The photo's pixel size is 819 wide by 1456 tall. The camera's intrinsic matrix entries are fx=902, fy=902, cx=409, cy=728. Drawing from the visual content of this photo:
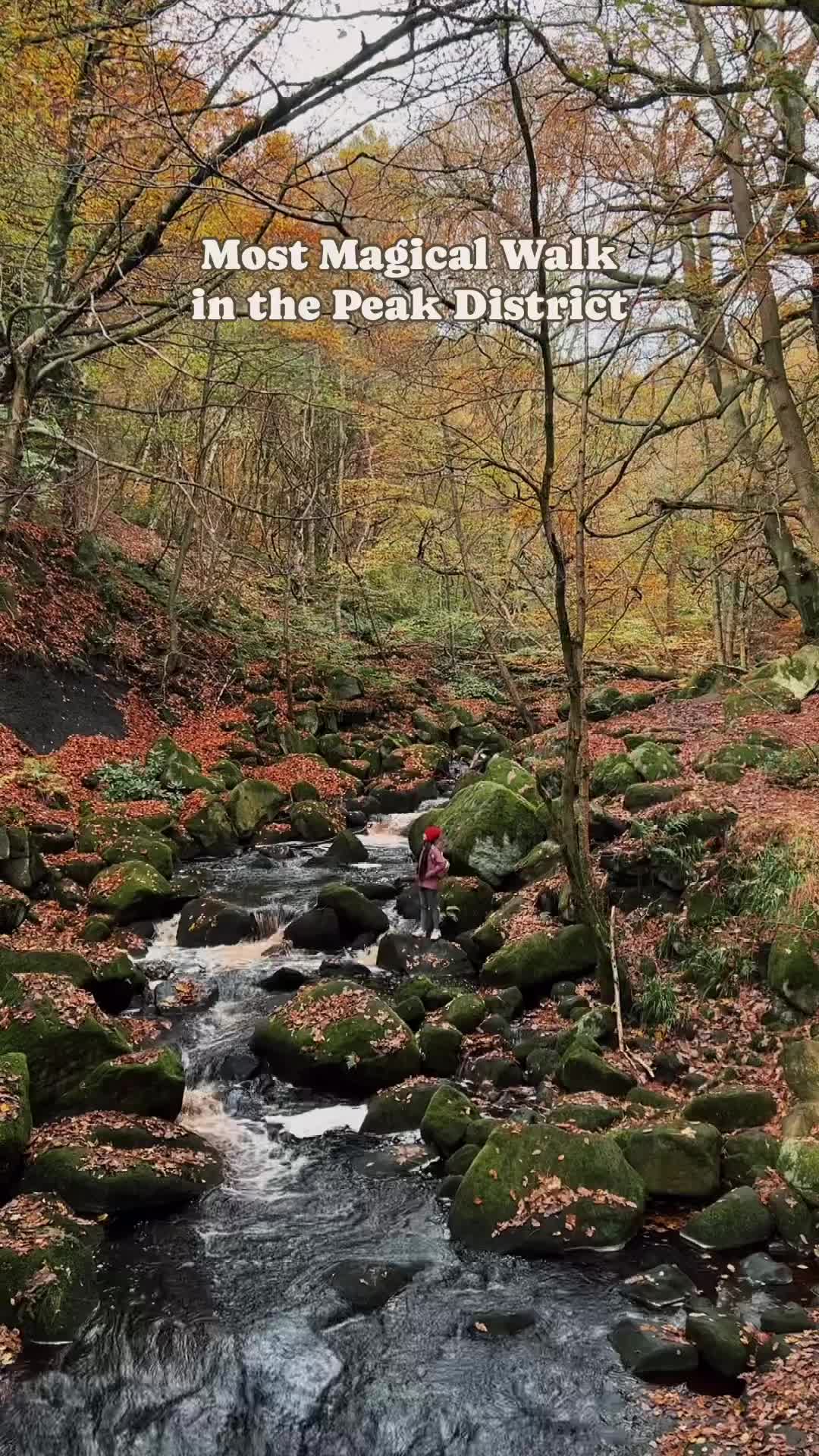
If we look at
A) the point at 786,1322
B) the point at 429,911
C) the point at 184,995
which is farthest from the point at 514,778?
the point at 786,1322

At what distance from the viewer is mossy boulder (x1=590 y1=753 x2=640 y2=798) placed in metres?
11.9

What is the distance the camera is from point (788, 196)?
326 inches

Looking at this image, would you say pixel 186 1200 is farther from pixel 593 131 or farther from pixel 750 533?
pixel 750 533

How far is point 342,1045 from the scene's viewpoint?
7.84 metres

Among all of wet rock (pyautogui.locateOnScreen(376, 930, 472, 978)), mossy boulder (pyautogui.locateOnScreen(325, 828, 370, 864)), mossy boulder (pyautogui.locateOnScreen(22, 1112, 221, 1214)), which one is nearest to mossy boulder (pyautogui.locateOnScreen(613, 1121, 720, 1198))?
mossy boulder (pyautogui.locateOnScreen(22, 1112, 221, 1214))

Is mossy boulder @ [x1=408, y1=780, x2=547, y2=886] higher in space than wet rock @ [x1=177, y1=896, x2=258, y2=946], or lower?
higher

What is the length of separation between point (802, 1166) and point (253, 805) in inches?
443

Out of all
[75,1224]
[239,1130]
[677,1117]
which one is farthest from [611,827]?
[75,1224]

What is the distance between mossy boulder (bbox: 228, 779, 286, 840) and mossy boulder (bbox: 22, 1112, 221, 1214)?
27.5 ft

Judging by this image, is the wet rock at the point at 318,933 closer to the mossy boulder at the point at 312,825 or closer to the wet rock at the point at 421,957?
the wet rock at the point at 421,957

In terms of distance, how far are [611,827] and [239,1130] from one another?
5274 millimetres

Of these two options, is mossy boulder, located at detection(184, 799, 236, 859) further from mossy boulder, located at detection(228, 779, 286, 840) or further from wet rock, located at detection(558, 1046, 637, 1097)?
wet rock, located at detection(558, 1046, 637, 1097)

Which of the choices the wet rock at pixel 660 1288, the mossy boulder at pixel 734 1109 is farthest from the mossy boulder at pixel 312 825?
the wet rock at pixel 660 1288

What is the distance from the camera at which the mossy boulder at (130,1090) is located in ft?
23.2
